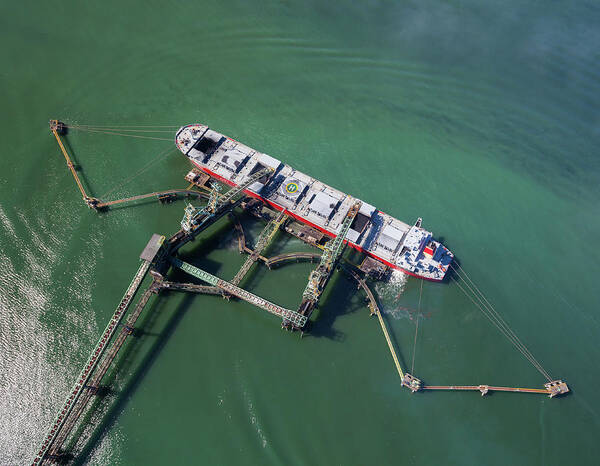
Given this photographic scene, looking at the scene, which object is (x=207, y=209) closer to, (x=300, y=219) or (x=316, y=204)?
(x=300, y=219)

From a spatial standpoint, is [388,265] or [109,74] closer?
[388,265]

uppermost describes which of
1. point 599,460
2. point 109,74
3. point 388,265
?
point 109,74

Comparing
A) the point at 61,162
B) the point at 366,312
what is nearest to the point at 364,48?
the point at 366,312

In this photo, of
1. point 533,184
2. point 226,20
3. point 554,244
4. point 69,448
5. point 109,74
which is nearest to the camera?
point 69,448

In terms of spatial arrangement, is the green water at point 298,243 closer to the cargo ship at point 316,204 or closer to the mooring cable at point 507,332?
the mooring cable at point 507,332

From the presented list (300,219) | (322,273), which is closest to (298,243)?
(300,219)

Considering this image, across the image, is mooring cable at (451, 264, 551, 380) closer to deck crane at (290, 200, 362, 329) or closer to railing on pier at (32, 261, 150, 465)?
deck crane at (290, 200, 362, 329)

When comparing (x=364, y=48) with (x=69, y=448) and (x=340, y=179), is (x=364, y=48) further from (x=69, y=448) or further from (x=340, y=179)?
(x=69, y=448)
